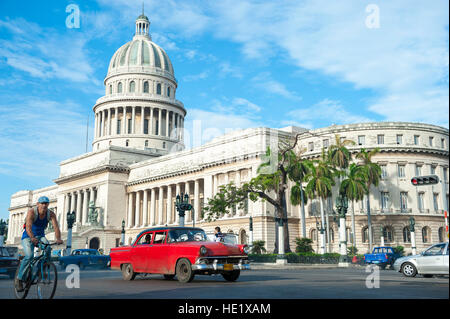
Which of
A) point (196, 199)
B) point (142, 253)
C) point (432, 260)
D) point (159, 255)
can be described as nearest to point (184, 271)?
point (159, 255)

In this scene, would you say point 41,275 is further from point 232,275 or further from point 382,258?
point 382,258

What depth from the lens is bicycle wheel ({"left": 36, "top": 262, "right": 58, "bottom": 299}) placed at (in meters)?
9.10

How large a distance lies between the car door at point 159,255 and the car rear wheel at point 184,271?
56cm

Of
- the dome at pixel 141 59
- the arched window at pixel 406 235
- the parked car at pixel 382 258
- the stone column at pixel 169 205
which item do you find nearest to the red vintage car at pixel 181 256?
the parked car at pixel 382 258

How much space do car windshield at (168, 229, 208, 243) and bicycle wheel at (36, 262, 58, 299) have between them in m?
5.73

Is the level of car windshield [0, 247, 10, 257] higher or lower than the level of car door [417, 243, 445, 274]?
higher

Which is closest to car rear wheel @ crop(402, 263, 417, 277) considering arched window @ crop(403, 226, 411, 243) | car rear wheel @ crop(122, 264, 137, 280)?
car rear wheel @ crop(122, 264, 137, 280)

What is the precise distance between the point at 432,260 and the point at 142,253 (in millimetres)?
10944

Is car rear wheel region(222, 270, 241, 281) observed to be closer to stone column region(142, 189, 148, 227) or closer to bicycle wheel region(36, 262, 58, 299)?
bicycle wheel region(36, 262, 58, 299)

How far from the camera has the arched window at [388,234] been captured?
54875 mm

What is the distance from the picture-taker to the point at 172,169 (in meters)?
73.2

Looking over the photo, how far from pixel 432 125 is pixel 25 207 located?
315 feet

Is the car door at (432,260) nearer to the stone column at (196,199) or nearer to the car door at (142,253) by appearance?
the car door at (142,253)
